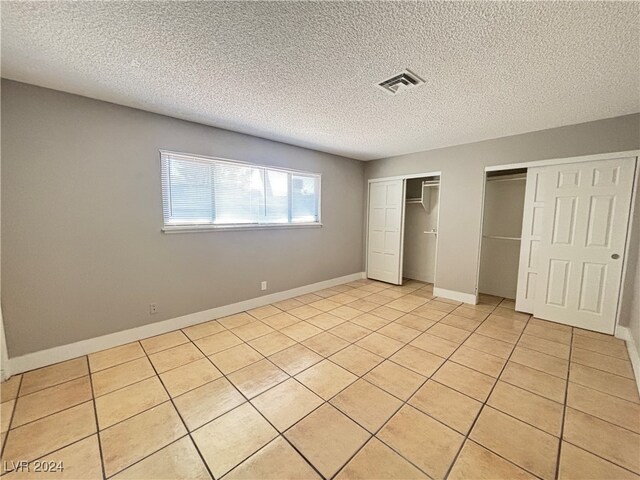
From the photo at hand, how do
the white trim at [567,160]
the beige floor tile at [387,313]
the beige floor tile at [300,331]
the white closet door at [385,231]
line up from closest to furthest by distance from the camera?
the white trim at [567,160] → the beige floor tile at [300,331] → the beige floor tile at [387,313] → the white closet door at [385,231]

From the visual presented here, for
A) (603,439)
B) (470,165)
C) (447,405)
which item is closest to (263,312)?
(447,405)

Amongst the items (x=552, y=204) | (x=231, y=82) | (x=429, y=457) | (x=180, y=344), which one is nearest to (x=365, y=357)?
(x=429, y=457)

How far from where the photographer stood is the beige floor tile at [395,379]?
6.42 ft

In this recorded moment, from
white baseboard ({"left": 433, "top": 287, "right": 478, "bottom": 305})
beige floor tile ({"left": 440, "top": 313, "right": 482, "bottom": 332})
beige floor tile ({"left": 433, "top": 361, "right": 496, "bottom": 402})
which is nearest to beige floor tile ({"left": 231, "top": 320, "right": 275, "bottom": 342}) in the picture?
beige floor tile ({"left": 433, "top": 361, "right": 496, "bottom": 402})

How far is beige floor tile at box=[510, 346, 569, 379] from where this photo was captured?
2.21 meters

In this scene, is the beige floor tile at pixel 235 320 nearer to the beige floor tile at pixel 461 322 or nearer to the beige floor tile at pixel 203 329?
the beige floor tile at pixel 203 329

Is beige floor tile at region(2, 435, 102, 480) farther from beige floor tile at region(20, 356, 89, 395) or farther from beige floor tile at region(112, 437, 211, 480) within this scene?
beige floor tile at region(20, 356, 89, 395)

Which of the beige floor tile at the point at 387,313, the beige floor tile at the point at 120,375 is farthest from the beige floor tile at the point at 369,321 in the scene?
the beige floor tile at the point at 120,375

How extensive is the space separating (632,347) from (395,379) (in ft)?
8.27

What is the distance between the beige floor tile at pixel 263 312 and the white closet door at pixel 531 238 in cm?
352

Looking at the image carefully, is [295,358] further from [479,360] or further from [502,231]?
[502,231]

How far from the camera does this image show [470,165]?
12.5 feet

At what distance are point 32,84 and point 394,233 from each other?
4.93 metres

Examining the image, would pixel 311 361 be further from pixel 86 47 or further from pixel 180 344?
pixel 86 47
